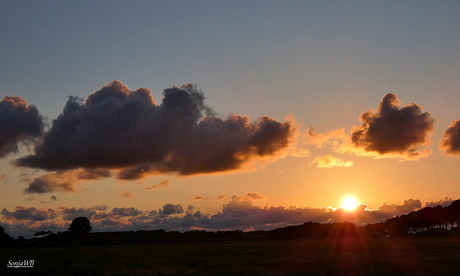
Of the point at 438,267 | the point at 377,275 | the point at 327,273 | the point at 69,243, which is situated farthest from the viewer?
the point at 69,243

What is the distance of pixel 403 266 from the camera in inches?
1674

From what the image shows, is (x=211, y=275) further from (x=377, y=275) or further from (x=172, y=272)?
(x=377, y=275)

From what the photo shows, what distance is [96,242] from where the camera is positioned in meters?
190

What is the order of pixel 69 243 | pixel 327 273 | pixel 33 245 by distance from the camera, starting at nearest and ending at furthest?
pixel 327 273
pixel 33 245
pixel 69 243

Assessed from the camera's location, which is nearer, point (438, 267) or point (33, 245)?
point (438, 267)

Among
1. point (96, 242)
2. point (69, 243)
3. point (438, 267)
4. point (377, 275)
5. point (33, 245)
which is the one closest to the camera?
point (377, 275)

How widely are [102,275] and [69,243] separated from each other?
152995 millimetres

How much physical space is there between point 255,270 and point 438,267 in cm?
1890

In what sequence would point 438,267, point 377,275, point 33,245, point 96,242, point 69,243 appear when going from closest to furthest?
point 377,275
point 438,267
point 33,245
point 69,243
point 96,242

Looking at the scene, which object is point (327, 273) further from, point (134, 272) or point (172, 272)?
point (134, 272)

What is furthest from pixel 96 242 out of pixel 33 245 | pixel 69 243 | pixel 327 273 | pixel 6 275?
pixel 327 273

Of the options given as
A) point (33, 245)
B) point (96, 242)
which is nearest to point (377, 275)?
point (33, 245)

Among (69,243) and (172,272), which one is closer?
(172,272)

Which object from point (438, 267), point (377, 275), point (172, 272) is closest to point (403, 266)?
point (438, 267)
